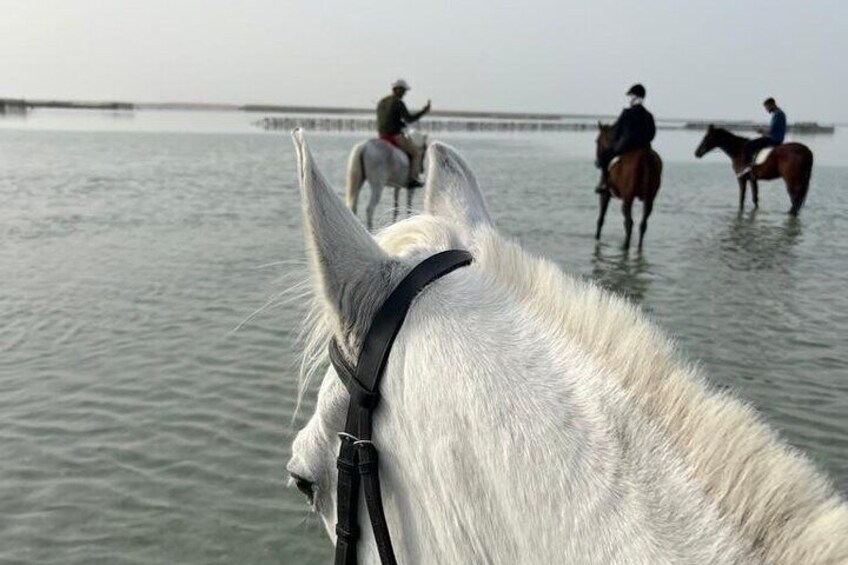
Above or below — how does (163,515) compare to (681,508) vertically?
below

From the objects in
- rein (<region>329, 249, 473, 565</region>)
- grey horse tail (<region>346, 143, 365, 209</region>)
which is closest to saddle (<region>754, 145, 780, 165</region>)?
grey horse tail (<region>346, 143, 365, 209</region>)

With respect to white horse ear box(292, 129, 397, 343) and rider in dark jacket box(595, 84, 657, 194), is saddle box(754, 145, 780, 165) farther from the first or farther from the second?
white horse ear box(292, 129, 397, 343)

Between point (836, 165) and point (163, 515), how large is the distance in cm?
4355

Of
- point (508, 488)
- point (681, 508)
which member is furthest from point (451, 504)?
point (681, 508)

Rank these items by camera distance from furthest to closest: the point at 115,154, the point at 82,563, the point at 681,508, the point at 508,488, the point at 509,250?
1. the point at 115,154
2. the point at 82,563
3. the point at 509,250
4. the point at 508,488
5. the point at 681,508

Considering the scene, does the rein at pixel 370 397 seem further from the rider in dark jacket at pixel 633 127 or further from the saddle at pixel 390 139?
the saddle at pixel 390 139

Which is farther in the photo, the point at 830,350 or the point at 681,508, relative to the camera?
the point at 830,350

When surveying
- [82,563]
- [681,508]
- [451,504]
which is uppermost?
[681,508]

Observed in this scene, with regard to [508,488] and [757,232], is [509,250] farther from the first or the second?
[757,232]

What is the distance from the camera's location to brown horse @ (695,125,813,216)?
1800 centimetres

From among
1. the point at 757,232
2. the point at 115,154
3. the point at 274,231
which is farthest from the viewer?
the point at 115,154

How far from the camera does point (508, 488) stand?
1.22 meters

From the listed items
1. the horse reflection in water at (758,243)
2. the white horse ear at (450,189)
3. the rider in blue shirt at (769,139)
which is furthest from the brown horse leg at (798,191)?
the white horse ear at (450,189)

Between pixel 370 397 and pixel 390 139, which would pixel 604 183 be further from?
pixel 370 397
